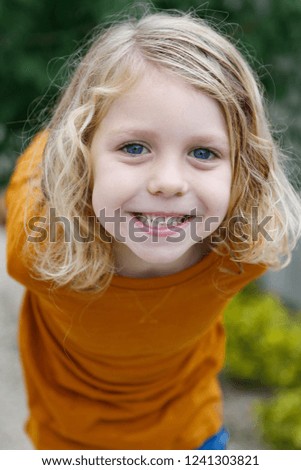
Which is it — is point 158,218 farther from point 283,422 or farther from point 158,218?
point 283,422

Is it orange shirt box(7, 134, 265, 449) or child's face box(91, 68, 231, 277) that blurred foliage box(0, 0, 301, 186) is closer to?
orange shirt box(7, 134, 265, 449)

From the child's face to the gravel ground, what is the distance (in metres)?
1.48

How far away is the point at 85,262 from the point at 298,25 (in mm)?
1225

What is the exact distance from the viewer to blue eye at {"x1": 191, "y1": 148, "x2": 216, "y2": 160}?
1631 millimetres

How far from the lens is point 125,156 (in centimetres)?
163

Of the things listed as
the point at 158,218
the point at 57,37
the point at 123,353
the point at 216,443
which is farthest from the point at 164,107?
the point at 57,37

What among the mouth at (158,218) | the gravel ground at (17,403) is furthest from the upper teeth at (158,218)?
the gravel ground at (17,403)

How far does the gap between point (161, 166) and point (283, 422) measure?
5.19ft

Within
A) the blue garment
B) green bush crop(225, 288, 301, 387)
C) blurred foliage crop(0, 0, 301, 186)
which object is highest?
blurred foliage crop(0, 0, 301, 186)

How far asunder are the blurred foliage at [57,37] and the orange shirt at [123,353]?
1.44 feet

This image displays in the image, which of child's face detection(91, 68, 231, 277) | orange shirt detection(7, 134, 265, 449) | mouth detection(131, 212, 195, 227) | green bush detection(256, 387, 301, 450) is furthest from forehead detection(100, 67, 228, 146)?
green bush detection(256, 387, 301, 450)

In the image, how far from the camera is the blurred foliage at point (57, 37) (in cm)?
255

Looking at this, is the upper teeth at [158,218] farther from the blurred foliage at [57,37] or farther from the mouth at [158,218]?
the blurred foliage at [57,37]
